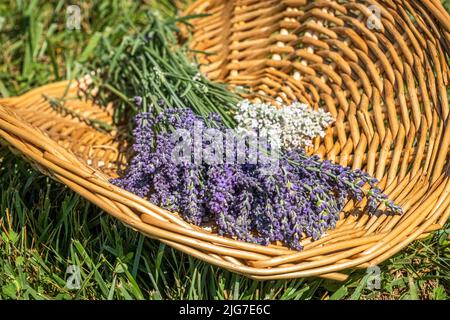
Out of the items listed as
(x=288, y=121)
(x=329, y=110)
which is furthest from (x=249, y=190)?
(x=329, y=110)

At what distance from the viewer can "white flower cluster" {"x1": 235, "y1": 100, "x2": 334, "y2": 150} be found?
1483mm

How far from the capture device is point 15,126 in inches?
48.2

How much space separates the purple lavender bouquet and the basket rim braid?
0.15ft

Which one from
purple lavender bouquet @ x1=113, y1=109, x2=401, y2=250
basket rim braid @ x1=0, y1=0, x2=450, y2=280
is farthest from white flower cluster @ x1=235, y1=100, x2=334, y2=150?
purple lavender bouquet @ x1=113, y1=109, x2=401, y2=250

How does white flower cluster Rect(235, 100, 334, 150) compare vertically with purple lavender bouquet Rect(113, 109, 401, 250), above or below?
above

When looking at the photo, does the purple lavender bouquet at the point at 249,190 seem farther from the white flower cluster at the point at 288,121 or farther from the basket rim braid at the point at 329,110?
the white flower cluster at the point at 288,121

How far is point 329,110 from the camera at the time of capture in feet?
5.30

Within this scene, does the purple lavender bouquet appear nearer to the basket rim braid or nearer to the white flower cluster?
the basket rim braid

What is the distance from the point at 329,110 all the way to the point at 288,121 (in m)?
0.19

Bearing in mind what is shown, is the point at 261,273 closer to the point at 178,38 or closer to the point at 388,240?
the point at 388,240

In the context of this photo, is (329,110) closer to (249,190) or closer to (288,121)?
(288,121)

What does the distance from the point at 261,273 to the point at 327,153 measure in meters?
0.54
